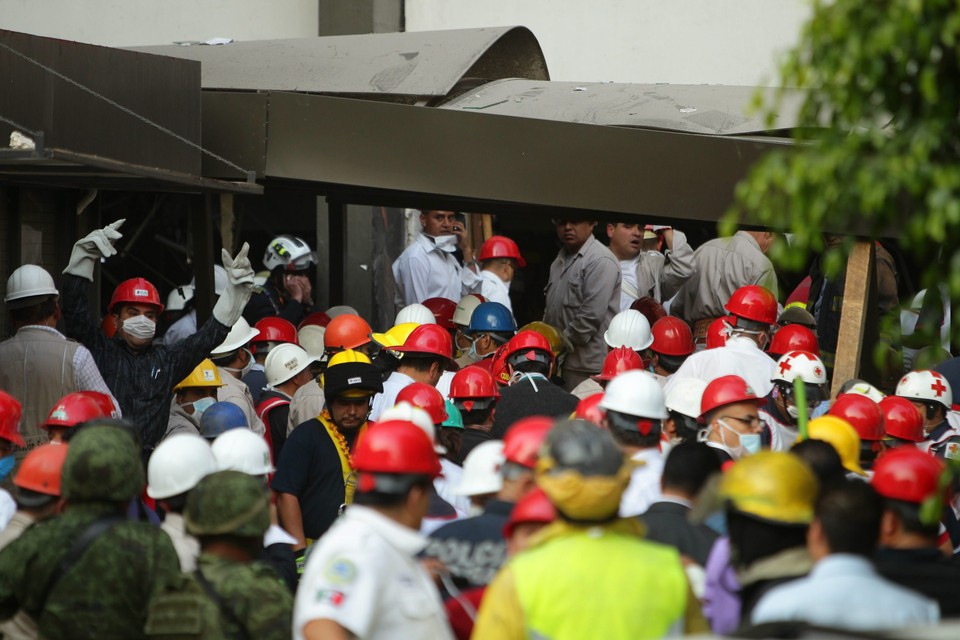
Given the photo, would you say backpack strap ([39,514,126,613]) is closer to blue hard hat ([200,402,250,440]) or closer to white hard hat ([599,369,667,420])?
white hard hat ([599,369,667,420])

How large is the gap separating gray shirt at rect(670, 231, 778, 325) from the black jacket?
4.81m

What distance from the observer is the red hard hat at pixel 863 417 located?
773 cm

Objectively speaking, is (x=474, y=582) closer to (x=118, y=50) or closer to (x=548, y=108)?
(x=118, y=50)

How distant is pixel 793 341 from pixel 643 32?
6091mm

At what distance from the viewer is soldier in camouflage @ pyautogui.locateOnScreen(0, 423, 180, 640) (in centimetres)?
476

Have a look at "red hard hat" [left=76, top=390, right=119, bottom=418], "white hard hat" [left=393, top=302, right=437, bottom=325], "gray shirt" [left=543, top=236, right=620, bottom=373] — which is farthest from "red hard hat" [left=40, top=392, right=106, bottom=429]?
"gray shirt" [left=543, top=236, right=620, bottom=373]

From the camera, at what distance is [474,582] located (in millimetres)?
5016

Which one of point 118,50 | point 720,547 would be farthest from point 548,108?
point 720,547

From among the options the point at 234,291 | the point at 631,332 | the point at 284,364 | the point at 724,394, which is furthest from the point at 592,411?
the point at 631,332

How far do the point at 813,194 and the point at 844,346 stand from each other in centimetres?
576

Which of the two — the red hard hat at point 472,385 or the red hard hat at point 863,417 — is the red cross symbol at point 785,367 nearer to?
the red hard hat at point 863,417

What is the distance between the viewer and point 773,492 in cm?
447

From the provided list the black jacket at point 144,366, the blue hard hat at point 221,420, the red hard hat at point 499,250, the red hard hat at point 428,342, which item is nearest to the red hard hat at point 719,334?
the red hard hat at point 428,342

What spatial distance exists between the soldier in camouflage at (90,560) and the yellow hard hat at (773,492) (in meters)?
1.94
